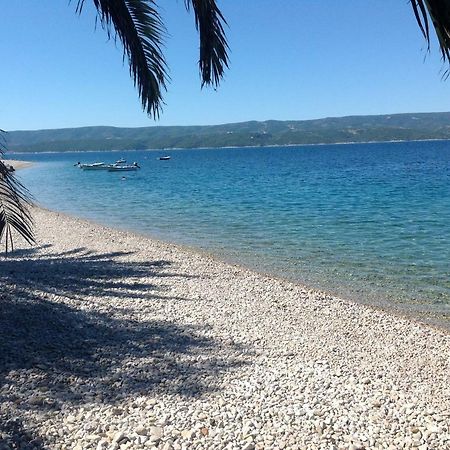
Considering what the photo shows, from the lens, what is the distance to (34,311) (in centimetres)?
720

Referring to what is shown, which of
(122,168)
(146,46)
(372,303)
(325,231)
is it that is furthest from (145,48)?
(122,168)

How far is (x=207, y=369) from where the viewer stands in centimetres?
559

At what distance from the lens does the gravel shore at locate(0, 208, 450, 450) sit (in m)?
4.22

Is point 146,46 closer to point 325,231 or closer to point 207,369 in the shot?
point 207,369

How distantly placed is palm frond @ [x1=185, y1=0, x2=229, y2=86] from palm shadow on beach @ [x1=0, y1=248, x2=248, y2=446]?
314 cm

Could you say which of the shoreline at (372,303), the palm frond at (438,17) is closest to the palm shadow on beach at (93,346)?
the shoreline at (372,303)

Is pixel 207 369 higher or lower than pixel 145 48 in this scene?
lower

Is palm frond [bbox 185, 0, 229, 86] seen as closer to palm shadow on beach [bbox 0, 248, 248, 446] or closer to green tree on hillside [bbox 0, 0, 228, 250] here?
green tree on hillside [bbox 0, 0, 228, 250]

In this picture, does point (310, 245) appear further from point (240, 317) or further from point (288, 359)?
point (288, 359)

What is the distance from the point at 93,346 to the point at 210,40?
3.78 metres

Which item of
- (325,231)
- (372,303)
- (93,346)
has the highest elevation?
(93,346)

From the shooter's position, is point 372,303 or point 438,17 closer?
point 438,17

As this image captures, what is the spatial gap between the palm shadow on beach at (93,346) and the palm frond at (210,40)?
314 centimetres

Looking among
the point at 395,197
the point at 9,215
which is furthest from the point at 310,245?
the point at 395,197
